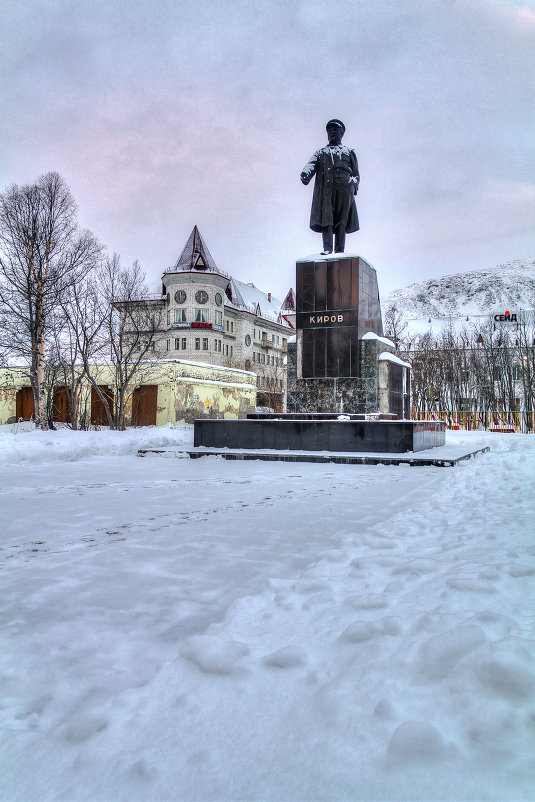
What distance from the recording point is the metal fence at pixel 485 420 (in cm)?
2783

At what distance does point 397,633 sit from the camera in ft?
6.62

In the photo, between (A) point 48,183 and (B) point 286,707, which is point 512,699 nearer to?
(B) point 286,707

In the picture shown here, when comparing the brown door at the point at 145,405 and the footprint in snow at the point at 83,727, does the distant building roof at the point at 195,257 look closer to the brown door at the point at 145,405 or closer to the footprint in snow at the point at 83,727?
the brown door at the point at 145,405

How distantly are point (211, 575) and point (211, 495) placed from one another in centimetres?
312

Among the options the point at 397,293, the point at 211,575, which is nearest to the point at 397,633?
the point at 211,575

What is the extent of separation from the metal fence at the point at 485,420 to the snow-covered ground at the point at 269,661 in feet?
81.2

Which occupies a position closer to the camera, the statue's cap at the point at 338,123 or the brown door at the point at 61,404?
the statue's cap at the point at 338,123

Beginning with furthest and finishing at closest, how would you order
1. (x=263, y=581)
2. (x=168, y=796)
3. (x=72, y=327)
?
1. (x=72, y=327)
2. (x=263, y=581)
3. (x=168, y=796)

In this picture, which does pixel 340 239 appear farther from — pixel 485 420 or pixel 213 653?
pixel 485 420

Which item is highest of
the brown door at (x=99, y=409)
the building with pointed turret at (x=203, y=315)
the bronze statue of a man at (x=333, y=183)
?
the building with pointed turret at (x=203, y=315)

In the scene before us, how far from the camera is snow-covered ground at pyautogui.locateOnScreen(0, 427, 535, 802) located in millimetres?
1328

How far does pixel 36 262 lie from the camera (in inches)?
733

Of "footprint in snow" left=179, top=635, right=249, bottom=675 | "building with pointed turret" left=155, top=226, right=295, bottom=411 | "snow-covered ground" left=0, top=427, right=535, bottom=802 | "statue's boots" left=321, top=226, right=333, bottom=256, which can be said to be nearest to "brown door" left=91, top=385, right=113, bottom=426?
"statue's boots" left=321, top=226, right=333, bottom=256

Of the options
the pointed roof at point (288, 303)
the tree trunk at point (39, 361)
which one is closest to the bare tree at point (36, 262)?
the tree trunk at point (39, 361)
